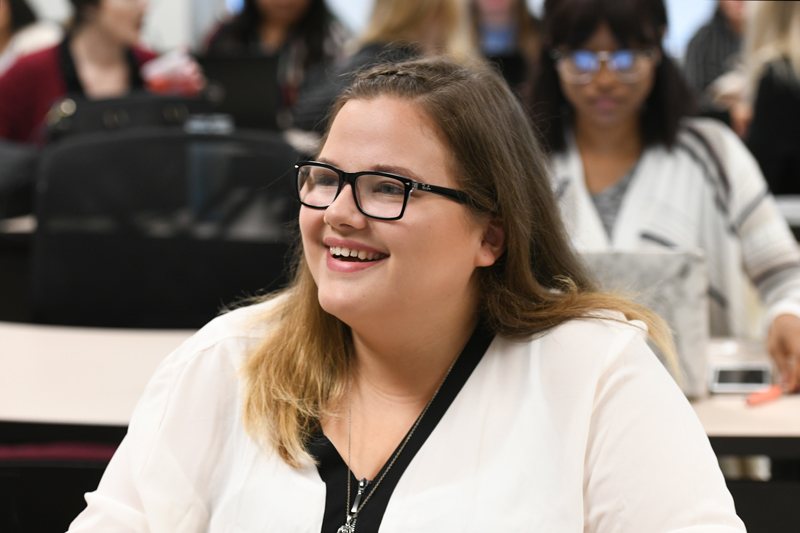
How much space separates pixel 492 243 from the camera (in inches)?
46.1

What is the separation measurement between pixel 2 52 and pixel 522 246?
4.30 metres

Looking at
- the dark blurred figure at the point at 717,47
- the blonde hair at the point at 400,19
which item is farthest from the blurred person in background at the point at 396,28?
the dark blurred figure at the point at 717,47

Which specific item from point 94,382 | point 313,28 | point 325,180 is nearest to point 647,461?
point 325,180

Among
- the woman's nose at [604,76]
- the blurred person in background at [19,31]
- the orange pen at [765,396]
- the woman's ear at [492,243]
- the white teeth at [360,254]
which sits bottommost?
the orange pen at [765,396]

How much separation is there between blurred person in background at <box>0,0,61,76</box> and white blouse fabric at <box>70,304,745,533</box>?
3800 millimetres

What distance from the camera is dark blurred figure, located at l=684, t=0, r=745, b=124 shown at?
495cm

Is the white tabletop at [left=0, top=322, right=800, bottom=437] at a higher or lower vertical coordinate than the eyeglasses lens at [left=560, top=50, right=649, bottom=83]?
lower

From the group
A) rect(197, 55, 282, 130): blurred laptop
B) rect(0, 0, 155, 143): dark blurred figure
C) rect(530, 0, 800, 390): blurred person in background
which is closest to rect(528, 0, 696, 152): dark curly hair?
rect(530, 0, 800, 390): blurred person in background

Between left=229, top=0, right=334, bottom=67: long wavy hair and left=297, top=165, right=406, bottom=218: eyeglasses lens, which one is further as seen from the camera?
left=229, top=0, right=334, bottom=67: long wavy hair

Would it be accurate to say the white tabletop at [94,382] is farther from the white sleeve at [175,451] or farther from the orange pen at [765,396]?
the white sleeve at [175,451]

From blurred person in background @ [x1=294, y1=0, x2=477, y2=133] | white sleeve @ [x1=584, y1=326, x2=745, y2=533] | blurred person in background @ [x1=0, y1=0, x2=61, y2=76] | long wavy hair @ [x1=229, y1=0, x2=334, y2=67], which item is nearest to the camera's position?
white sleeve @ [x1=584, y1=326, x2=745, y2=533]

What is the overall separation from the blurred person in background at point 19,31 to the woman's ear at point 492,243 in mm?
3896

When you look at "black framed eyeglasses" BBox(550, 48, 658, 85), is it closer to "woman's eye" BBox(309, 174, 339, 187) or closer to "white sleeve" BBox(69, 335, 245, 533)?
"woman's eye" BBox(309, 174, 339, 187)

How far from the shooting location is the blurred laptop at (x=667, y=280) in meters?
1.40
